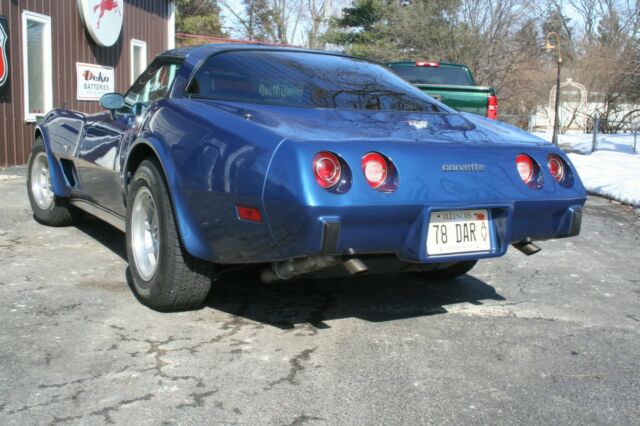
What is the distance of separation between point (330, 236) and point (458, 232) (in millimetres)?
710

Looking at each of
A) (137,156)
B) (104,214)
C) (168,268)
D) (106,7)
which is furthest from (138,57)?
(168,268)

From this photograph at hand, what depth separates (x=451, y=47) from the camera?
1005 inches

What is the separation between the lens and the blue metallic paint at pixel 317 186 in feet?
9.24

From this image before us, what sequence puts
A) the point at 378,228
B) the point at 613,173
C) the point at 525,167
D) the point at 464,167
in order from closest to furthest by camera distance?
1. the point at 378,228
2. the point at 464,167
3. the point at 525,167
4. the point at 613,173

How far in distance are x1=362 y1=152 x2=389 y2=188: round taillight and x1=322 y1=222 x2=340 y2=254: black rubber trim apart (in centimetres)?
27

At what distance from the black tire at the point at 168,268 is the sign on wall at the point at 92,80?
879 centimetres

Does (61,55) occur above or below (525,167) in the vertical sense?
above

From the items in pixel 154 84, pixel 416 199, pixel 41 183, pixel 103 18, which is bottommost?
pixel 41 183

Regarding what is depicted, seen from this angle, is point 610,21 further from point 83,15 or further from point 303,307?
point 303,307

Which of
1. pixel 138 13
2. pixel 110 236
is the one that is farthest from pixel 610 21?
pixel 110 236

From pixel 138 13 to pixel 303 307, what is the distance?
12.2m

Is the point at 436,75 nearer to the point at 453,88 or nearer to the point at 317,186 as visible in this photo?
the point at 453,88

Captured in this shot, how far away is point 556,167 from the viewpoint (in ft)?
11.7

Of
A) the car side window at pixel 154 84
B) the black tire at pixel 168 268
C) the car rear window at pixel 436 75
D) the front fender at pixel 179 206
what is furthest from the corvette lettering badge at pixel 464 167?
the car rear window at pixel 436 75
